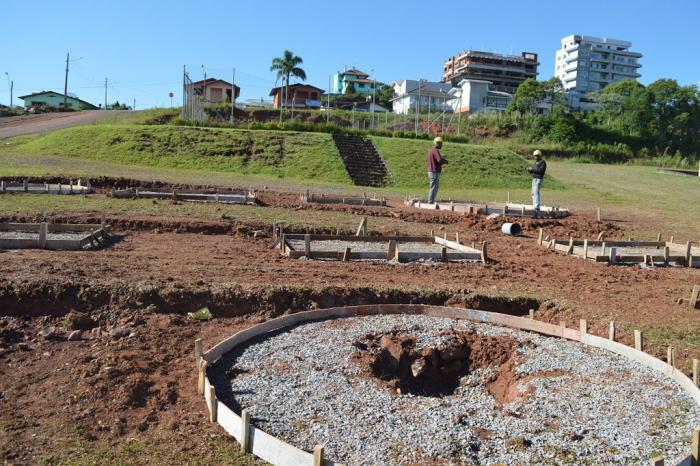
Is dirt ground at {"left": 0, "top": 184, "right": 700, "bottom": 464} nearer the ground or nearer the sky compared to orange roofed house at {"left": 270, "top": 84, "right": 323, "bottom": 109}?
nearer the ground

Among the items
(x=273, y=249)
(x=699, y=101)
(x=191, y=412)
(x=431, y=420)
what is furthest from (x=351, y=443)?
(x=699, y=101)

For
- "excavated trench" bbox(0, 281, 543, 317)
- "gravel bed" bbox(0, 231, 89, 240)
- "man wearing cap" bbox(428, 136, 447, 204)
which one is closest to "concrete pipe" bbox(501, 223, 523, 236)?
"man wearing cap" bbox(428, 136, 447, 204)

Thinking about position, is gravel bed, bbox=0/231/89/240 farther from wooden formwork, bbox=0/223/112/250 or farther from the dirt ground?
the dirt ground

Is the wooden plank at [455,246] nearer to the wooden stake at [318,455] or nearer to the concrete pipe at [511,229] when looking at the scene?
the concrete pipe at [511,229]


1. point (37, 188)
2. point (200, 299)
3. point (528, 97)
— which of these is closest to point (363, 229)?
point (200, 299)

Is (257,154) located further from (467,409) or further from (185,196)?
(467,409)

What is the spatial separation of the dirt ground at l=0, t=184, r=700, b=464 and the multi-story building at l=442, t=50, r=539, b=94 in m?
98.9

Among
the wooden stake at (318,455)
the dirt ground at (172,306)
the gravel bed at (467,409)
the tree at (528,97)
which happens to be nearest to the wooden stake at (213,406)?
the dirt ground at (172,306)

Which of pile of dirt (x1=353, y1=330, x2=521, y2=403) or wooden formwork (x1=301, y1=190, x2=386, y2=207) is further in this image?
wooden formwork (x1=301, y1=190, x2=386, y2=207)

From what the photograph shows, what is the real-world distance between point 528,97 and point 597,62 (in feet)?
225

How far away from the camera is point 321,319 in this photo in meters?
8.60

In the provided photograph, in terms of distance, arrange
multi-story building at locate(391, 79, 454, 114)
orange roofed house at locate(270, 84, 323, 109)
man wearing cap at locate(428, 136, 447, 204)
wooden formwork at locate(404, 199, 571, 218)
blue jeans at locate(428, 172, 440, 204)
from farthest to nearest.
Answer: orange roofed house at locate(270, 84, 323, 109), multi-story building at locate(391, 79, 454, 114), blue jeans at locate(428, 172, 440, 204), man wearing cap at locate(428, 136, 447, 204), wooden formwork at locate(404, 199, 571, 218)

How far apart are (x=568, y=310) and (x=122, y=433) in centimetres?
659

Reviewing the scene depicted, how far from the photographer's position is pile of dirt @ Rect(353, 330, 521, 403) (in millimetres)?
7207
